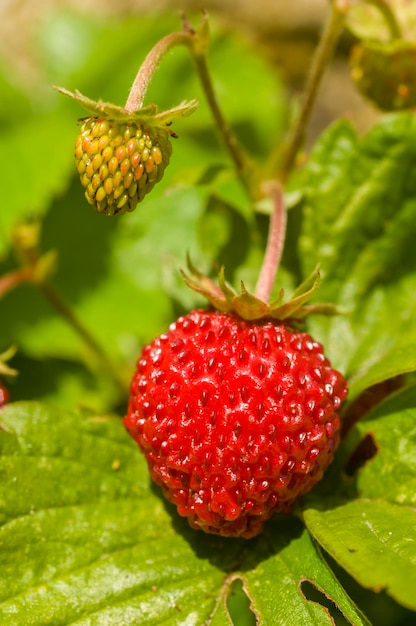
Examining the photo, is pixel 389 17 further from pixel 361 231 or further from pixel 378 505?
pixel 378 505

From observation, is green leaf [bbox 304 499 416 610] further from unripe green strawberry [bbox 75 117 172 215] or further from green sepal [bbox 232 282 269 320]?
unripe green strawberry [bbox 75 117 172 215]

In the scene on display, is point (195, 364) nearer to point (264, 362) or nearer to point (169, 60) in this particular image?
point (264, 362)

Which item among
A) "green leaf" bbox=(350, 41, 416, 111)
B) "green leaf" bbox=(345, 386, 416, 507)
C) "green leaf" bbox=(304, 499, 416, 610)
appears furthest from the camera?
"green leaf" bbox=(350, 41, 416, 111)

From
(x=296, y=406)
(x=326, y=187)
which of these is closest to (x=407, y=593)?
(x=296, y=406)

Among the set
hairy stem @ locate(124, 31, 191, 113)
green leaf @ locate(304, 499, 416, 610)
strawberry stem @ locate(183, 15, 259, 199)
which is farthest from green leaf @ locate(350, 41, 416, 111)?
green leaf @ locate(304, 499, 416, 610)

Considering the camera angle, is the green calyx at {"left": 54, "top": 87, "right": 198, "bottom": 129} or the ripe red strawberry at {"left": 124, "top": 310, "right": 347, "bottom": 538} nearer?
the green calyx at {"left": 54, "top": 87, "right": 198, "bottom": 129}

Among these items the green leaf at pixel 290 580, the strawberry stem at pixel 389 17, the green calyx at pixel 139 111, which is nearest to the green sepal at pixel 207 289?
the green calyx at pixel 139 111

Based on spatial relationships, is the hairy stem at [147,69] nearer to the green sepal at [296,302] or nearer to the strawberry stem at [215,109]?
the strawberry stem at [215,109]

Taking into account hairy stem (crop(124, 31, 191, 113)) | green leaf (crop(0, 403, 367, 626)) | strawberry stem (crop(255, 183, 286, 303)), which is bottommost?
green leaf (crop(0, 403, 367, 626))

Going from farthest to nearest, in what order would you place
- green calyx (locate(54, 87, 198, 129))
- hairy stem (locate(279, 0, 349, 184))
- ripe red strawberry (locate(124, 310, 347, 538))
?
hairy stem (locate(279, 0, 349, 184)), ripe red strawberry (locate(124, 310, 347, 538)), green calyx (locate(54, 87, 198, 129))
